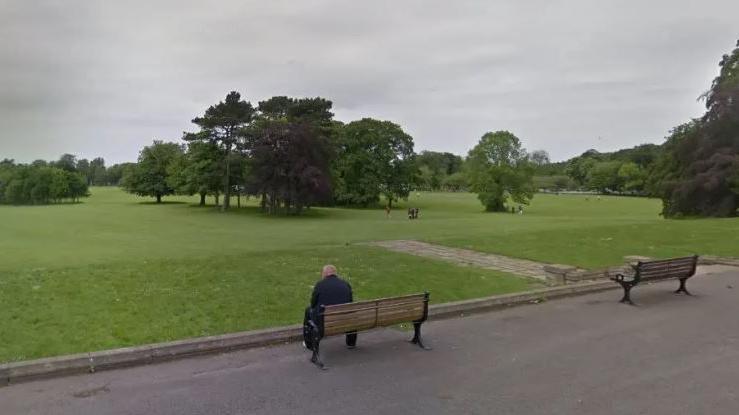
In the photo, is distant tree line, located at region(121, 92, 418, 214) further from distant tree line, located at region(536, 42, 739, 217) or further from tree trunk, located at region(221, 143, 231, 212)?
distant tree line, located at region(536, 42, 739, 217)

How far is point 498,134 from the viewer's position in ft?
245

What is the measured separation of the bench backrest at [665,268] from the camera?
10.3 m

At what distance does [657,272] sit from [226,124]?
199ft

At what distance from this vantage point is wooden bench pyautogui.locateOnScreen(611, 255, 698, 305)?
33.2ft

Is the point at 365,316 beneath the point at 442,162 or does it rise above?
beneath

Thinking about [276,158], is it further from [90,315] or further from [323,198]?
[90,315]

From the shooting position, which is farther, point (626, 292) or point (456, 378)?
point (626, 292)

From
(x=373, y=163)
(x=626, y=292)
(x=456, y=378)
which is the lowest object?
(x=456, y=378)

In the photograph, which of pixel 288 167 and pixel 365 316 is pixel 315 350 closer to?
pixel 365 316

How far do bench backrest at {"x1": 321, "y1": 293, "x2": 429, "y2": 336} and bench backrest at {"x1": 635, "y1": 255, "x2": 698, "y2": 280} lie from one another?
5.49m

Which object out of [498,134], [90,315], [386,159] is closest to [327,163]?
[386,159]

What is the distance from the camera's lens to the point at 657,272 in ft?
34.4

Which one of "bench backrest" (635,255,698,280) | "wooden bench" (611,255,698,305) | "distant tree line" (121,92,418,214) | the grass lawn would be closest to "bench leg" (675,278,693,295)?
"wooden bench" (611,255,698,305)

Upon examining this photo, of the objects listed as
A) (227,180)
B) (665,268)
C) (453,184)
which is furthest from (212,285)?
(453,184)
